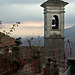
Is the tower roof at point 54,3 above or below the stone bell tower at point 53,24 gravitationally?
above

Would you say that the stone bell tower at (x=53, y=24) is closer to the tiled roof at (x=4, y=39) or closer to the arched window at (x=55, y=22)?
the arched window at (x=55, y=22)

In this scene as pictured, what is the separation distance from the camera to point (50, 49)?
72.4ft

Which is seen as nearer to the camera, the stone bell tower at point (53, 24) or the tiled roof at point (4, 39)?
the tiled roof at point (4, 39)

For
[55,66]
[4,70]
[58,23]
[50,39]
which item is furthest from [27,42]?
[4,70]

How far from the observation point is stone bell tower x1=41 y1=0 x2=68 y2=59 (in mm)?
21531

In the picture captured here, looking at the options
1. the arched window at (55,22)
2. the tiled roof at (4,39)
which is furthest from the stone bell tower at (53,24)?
the tiled roof at (4,39)

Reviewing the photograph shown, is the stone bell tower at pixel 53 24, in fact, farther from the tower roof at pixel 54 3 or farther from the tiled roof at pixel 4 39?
the tiled roof at pixel 4 39

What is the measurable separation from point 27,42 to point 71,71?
1548 cm

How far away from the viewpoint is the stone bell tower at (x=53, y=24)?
70.6 ft

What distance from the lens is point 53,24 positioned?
22.6 m

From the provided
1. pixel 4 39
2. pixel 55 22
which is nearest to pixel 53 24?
pixel 55 22

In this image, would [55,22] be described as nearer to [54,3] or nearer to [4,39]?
[54,3]

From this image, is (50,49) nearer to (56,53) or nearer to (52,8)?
(56,53)

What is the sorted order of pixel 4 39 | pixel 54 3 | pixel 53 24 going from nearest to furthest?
1. pixel 4 39
2. pixel 54 3
3. pixel 53 24
